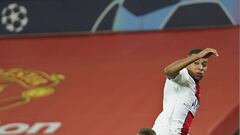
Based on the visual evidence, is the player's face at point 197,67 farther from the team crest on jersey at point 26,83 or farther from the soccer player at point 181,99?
the team crest on jersey at point 26,83

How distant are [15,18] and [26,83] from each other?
188 cm

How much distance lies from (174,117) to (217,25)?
4897mm

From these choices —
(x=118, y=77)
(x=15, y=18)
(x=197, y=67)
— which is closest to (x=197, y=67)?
(x=197, y=67)

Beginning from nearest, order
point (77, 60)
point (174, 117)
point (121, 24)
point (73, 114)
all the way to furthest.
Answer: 1. point (174, 117)
2. point (73, 114)
3. point (77, 60)
4. point (121, 24)

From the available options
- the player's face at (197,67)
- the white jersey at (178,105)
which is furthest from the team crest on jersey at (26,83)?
the player's face at (197,67)

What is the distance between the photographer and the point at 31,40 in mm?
9500

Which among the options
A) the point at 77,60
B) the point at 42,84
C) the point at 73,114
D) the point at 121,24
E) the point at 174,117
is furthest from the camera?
the point at 121,24

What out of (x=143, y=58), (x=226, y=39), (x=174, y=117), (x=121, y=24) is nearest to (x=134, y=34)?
(x=121, y=24)

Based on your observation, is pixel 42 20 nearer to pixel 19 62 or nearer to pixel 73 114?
pixel 19 62

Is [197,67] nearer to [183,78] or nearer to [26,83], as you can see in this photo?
[183,78]

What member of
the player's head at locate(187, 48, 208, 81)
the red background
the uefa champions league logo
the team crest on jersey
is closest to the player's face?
the player's head at locate(187, 48, 208, 81)

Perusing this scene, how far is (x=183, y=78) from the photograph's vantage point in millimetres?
3959

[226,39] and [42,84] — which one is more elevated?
[226,39]

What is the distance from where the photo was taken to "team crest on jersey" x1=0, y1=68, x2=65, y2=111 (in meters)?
7.68
